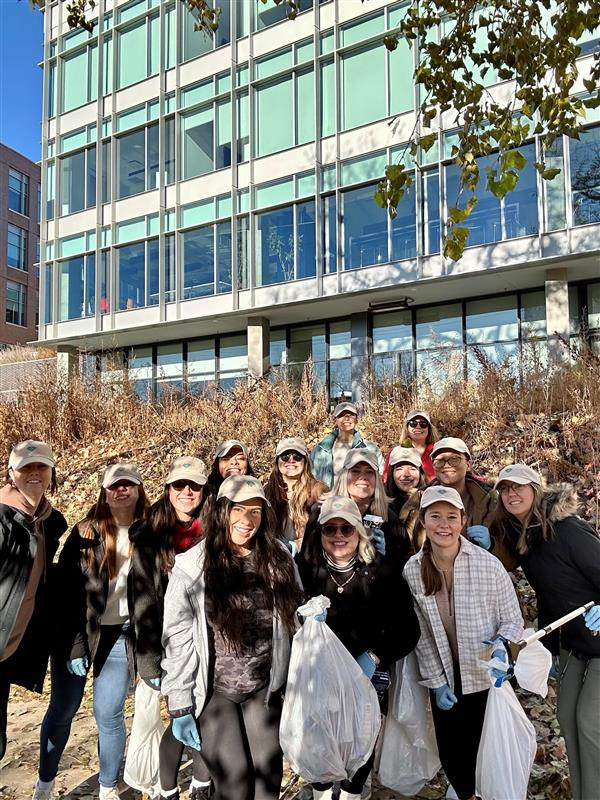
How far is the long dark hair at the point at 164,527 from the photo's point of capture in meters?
3.27

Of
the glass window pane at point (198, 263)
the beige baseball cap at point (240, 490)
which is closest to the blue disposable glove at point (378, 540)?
the beige baseball cap at point (240, 490)

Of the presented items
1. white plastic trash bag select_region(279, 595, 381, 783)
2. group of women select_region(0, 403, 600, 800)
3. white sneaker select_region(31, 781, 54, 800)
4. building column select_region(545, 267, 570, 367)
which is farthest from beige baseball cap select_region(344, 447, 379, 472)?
building column select_region(545, 267, 570, 367)

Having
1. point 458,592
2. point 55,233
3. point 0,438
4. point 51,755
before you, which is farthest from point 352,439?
point 55,233

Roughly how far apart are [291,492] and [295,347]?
14948 mm

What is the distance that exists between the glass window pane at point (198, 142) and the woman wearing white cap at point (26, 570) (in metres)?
17.6

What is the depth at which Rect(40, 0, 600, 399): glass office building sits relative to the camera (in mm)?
14523

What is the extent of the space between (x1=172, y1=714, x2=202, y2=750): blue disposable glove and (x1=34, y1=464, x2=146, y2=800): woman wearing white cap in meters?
0.64

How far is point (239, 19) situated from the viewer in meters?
18.8

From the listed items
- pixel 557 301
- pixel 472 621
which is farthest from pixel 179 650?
pixel 557 301

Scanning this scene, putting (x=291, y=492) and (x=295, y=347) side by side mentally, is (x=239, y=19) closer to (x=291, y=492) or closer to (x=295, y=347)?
(x=295, y=347)

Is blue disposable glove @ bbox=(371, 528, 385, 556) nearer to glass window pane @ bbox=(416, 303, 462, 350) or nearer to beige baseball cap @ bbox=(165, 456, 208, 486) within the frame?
beige baseball cap @ bbox=(165, 456, 208, 486)

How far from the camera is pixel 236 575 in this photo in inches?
113

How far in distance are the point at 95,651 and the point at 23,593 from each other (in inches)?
20.9

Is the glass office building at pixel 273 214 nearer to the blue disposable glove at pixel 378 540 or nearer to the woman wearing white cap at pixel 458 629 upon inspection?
the blue disposable glove at pixel 378 540
